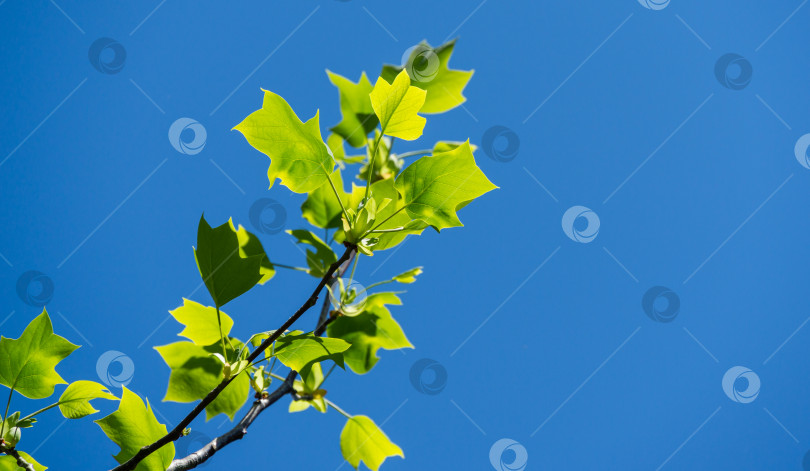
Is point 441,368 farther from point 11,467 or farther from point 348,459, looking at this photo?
point 11,467

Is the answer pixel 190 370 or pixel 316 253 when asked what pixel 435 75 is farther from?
pixel 190 370

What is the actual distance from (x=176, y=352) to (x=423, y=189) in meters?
0.56

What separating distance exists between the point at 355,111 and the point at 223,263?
22.5 inches

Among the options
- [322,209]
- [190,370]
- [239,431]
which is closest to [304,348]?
[239,431]

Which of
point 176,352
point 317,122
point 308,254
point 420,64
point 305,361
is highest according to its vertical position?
point 420,64

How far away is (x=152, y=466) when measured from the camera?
0.83m

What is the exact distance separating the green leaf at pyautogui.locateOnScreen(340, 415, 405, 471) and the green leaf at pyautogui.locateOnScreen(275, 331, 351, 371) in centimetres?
31

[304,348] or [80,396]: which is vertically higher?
[304,348]

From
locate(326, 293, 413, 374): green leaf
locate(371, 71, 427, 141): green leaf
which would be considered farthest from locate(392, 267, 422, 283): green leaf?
locate(371, 71, 427, 141): green leaf

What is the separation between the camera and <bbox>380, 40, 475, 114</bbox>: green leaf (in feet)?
3.65

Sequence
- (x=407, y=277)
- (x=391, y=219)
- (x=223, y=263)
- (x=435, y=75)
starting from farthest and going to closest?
(x=435, y=75)
(x=407, y=277)
(x=391, y=219)
(x=223, y=263)

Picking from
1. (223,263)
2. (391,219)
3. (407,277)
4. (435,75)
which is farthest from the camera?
(435,75)

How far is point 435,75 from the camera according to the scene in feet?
3.78

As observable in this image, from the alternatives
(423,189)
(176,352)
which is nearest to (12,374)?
(176,352)
